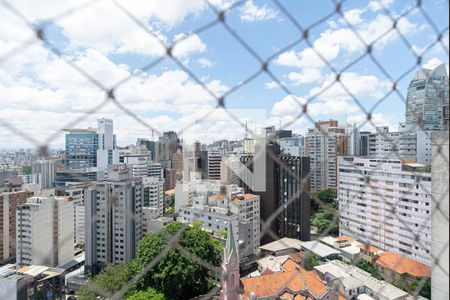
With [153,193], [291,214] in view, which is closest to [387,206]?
[291,214]

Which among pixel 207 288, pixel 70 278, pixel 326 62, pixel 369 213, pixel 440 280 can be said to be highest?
pixel 326 62

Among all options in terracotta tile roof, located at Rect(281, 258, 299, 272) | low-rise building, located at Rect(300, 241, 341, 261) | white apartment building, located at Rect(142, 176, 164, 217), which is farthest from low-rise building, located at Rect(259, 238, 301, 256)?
white apartment building, located at Rect(142, 176, 164, 217)

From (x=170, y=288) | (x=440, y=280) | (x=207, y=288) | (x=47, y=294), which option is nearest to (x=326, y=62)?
(x=440, y=280)

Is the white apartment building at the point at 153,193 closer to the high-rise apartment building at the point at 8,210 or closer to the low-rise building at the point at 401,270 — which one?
the high-rise apartment building at the point at 8,210

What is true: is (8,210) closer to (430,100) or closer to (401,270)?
(401,270)

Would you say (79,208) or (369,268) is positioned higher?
(79,208)

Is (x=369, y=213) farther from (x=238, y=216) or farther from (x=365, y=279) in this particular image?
(x=238, y=216)

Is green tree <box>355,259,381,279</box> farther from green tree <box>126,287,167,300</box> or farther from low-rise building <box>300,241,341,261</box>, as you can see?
green tree <box>126,287,167,300</box>
